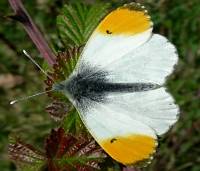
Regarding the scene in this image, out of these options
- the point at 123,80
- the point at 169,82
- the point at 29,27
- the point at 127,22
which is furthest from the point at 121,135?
the point at 169,82

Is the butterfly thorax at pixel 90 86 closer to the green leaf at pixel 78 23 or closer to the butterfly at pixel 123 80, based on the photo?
the butterfly at pixel 123 80

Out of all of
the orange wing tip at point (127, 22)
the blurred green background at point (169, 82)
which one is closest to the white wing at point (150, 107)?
the orange wing tip at point (127, 22)

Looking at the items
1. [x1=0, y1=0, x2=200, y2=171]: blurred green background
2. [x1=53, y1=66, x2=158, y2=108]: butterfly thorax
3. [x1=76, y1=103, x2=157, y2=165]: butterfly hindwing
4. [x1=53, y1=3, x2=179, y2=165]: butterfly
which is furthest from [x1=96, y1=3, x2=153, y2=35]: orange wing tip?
[x1=0, y1=0, x2=200, y2=171]: blurred green background

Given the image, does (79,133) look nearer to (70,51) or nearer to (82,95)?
(82,95)

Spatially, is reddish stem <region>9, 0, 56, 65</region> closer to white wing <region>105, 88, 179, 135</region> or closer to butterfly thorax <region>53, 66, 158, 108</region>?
butterfly thorax <region>53, 66, 158, 108</region>

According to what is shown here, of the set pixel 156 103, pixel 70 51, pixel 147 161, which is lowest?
pixel 147 161

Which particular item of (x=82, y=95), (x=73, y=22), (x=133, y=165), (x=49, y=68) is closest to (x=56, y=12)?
(x=73, y=22)
